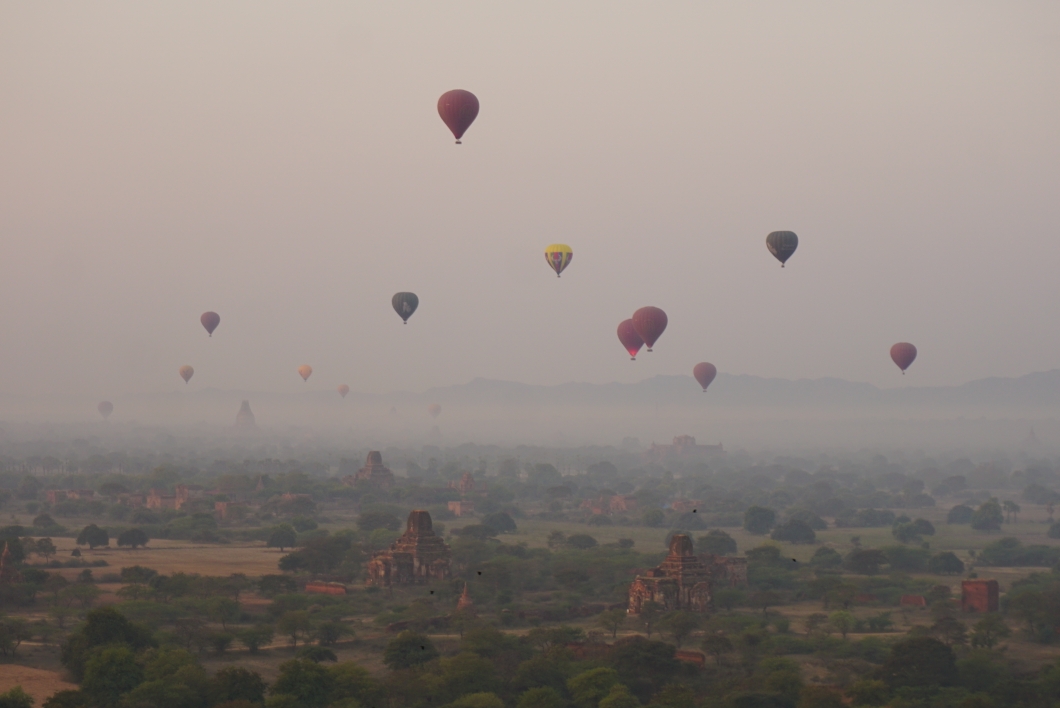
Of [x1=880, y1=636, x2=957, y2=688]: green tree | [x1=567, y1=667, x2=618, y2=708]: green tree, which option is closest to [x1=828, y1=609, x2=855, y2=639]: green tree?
[x1=880, y1=636, x2=957, y2=688]: green tree

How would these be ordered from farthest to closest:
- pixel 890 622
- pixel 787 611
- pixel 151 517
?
pixel 151 517 < pixel 787 611 < pixel 890 622

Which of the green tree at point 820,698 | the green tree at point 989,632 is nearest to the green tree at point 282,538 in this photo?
the green tree at point 989,632

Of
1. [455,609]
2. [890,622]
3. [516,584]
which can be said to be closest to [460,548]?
[516,584]

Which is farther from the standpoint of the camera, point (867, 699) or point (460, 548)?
point (460, 548)

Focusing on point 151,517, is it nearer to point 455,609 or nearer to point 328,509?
point 328,509

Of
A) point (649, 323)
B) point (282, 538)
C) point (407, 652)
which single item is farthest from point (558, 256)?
point (407, 652)

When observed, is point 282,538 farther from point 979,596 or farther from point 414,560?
point 979,596

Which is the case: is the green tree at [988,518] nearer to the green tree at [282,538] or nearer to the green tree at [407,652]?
the green tree at [282,538]
